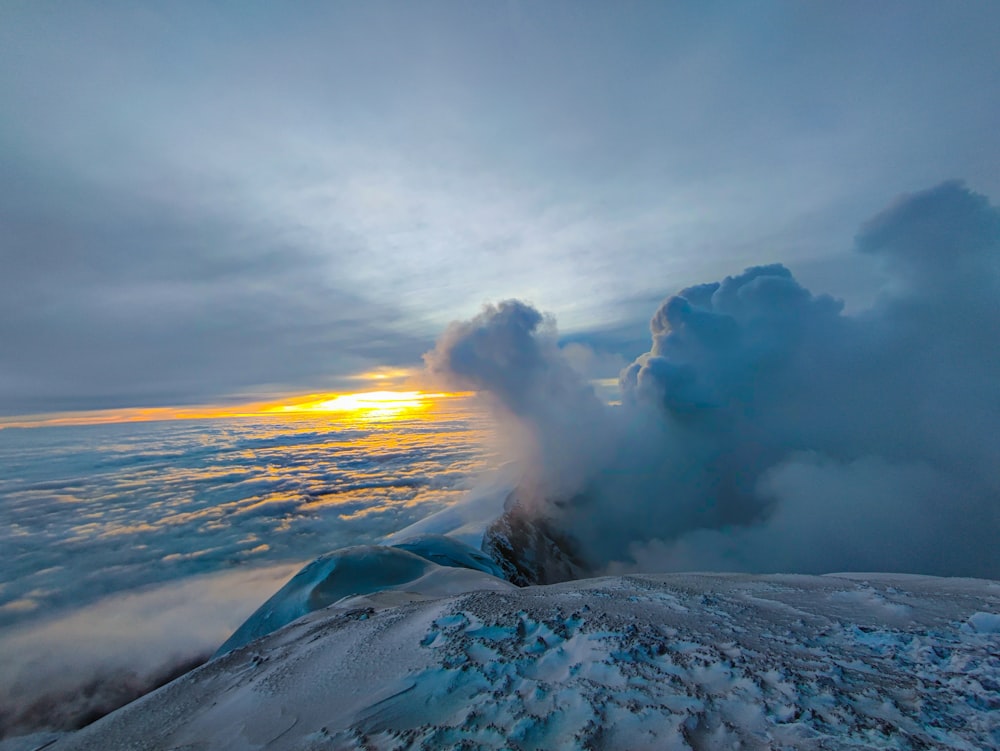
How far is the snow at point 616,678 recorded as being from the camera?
2979 millimetres

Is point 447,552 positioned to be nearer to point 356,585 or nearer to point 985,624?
point 356,585

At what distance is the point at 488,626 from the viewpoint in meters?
4.85

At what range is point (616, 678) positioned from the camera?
11.9ft

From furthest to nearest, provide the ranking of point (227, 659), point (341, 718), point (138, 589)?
point (138, 589) → point (227, 659) → point (341, 718)

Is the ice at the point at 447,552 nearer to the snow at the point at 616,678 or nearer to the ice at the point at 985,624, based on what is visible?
the snow at the point at 616,678

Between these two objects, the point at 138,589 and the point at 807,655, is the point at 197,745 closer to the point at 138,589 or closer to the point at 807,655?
the point at 807,655

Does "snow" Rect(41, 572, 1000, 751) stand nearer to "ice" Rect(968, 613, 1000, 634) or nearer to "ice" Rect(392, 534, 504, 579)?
"ice" Rect(968, 613, 1000, 634)

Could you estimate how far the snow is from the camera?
2.98 metres

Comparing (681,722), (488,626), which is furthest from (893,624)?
A: (488,626)

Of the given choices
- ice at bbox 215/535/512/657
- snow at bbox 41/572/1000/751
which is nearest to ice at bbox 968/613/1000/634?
snow at bbox 41/572/1000/751

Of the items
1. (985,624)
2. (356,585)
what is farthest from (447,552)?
(985,624)

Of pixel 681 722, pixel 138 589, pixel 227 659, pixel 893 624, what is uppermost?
pixel 681 722

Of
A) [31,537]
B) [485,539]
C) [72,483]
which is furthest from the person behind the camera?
[72,483]

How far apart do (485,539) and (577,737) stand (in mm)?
16102
